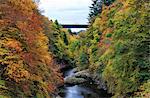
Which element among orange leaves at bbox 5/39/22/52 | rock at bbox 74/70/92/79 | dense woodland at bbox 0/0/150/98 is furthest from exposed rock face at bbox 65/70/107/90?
orange leaves at bbox 5/39/22/52

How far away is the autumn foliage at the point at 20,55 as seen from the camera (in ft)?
102

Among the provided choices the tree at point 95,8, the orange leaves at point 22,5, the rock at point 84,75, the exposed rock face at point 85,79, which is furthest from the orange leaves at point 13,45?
the tree at point 95,8

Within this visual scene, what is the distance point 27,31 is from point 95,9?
2361 inches

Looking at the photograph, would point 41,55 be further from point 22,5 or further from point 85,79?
point 85,79

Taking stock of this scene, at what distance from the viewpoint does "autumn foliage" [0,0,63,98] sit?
31156 millimetres

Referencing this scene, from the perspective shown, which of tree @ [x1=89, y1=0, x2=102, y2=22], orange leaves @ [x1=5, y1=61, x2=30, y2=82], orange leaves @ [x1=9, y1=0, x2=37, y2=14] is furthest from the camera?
tree @ [x1=89, y1=0, x2=102, y2=22]

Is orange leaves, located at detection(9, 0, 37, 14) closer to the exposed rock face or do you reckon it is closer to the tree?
the exposed rock face

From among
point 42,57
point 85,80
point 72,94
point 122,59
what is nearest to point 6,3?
point 42,57

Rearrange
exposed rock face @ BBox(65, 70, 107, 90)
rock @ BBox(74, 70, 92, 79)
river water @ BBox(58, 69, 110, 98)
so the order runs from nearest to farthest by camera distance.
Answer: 1. river water @ BBox(58, 69, 110, 98)
2. exposed rock face @ BBox(65, 70, 107, 90)
3. rock @ BBox(74, 70, 92, 79)

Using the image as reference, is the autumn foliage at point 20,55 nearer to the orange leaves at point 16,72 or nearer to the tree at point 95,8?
the orange leaves at point 16,72

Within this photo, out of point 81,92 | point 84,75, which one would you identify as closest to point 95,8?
point 84,75

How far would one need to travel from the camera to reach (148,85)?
30562mm

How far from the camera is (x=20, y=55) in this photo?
105ft

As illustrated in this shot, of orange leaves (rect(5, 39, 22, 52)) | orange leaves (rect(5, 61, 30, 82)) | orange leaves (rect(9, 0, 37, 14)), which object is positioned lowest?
orange leaves (rect(5, 61, 30, 82))
